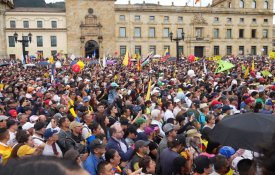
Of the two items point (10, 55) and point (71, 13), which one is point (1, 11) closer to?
point (10, 55)

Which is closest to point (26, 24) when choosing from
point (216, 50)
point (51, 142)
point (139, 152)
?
point (216, 50)

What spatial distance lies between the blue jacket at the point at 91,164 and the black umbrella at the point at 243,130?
2.00 metres

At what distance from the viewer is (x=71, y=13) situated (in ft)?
186

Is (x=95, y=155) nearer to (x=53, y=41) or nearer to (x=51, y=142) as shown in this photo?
(x=51, y=142)

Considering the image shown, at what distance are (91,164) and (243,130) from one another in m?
2.56

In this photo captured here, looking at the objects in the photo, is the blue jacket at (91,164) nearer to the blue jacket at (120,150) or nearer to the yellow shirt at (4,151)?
the blue jacket at (120,150)

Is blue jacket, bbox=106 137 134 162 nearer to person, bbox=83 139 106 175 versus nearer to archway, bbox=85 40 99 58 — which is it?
person, bbox=83 139 106 175

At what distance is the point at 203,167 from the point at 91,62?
94.2 ft

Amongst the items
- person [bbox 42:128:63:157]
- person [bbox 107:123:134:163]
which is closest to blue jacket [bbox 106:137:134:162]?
person [bbox 107:123:134:163]

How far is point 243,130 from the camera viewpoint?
208 inches

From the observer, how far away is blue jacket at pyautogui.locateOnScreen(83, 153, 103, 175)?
505 cm

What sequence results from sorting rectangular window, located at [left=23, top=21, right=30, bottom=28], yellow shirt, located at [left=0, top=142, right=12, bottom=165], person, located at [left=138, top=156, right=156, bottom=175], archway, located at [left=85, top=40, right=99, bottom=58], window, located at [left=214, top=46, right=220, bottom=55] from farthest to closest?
window, located at [left=214, top=46, right=220, bottom=55]
archway, located at [left=85, top=40, right=99, bottom=58]
rectangular window, located at [left=23, top=21, right=30, bottom=28]
yellow shirt, located at [left=0, top=142, right=12, bottom=165]
person, located at [left=138, top=156, right=156, bottom=175]

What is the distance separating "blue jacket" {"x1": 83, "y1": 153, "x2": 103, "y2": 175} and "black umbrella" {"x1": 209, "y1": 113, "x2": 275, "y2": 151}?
6.57 ft

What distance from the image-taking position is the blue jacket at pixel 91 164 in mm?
5047
